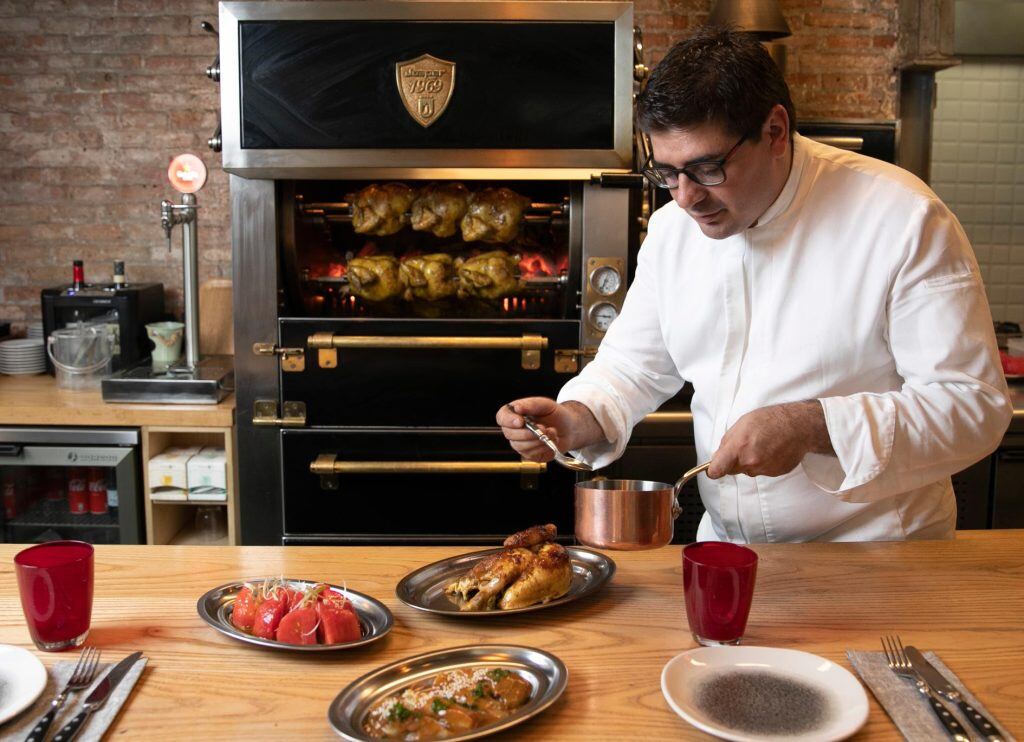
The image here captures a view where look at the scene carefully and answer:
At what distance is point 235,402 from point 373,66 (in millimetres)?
1161

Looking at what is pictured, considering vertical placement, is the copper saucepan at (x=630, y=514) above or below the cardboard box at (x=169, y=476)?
above

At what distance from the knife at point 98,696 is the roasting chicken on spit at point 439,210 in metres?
2.06

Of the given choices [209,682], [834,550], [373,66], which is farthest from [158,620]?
[373,66]

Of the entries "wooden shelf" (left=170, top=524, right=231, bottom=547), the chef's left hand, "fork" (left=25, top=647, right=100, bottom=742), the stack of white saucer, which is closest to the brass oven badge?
"wooden shelf" (left=170, top=524, right=231, bottom=547)

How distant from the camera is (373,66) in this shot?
10.2ft

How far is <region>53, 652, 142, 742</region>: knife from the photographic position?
47.5 inches

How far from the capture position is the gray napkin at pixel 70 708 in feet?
3.99

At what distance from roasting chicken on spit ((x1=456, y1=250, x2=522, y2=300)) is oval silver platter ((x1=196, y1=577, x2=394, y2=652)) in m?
1.76

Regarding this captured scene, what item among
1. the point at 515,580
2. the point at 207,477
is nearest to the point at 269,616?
the point at 515,580

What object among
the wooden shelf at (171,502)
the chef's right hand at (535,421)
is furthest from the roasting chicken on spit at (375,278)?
the chef's right hand at (535,421)

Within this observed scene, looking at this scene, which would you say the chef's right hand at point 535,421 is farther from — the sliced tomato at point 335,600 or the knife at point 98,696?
the knife at point 98,696

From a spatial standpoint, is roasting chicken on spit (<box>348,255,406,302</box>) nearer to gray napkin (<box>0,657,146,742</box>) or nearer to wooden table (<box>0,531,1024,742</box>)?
wooden table (<box>0,531,1024,742</box>)

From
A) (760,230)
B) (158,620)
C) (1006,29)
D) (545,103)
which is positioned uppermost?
(1006,29)

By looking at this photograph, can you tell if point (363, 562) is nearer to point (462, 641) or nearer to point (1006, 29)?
point (462, 641)
